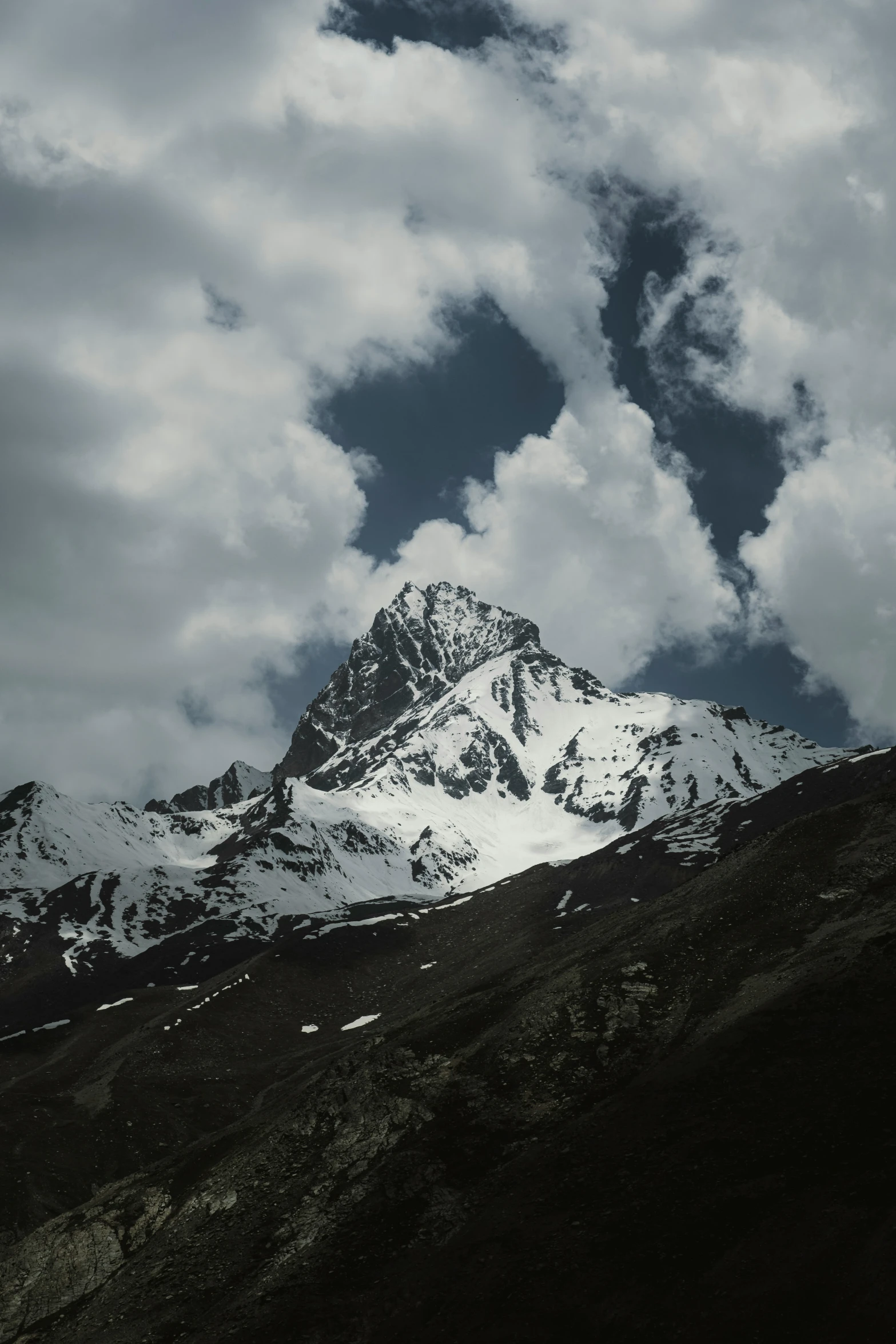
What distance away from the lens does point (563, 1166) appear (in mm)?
50531

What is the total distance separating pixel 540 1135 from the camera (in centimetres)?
5516

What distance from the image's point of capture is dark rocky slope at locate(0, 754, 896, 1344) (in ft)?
124

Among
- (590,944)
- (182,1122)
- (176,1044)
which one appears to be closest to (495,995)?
(590,944)

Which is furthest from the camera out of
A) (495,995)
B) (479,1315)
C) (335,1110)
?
(495,995)

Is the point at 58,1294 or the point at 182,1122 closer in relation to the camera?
the point at 58,1294

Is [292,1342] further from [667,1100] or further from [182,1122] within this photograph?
[182,1122]

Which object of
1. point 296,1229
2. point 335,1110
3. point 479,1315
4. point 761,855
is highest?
point 761,855

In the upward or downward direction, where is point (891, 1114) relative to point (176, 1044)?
downward

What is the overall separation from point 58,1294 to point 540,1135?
29476 millimetres

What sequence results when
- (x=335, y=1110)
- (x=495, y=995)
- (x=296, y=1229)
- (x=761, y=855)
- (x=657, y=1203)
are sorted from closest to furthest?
(x=657, y=1203)
(x=296, y=1229)
(x=335, y=1110)
(x=495, y=995)
(x=761, y=855)

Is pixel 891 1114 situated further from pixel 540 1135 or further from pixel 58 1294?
pixel 58 1294

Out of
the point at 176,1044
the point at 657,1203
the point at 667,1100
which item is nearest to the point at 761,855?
the point at 667,1100

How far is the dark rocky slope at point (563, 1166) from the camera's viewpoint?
37906mm

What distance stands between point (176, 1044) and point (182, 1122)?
24160 mm
